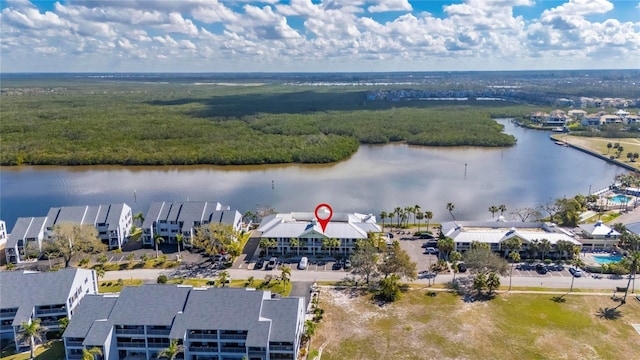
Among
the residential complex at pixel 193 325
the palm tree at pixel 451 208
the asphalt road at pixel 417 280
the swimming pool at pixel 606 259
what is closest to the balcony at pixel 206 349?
the residential complex at pixel 193 325

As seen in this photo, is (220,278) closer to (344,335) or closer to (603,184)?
(344,335)

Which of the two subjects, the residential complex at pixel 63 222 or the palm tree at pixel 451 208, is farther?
the palm tree at pixel 451 208

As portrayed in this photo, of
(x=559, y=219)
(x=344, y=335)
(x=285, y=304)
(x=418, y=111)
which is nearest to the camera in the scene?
(x=285, y=304)

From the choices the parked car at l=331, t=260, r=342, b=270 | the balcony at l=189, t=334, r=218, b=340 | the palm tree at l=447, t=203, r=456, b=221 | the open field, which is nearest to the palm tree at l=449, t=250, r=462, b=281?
the parked car at l=331, t=260, r=342, b=270

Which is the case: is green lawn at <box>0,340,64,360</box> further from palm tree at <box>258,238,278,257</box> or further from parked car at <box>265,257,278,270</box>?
palm tree at <box>258,238,278,257</box>

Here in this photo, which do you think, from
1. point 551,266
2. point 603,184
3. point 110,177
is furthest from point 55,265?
point 603,184

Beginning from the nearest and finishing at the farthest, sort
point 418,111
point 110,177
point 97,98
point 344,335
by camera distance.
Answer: point 344,335
point 110,177
point 418,111
point 97,98

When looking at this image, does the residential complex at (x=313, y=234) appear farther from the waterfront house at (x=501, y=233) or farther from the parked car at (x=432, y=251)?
the waterfront house at (x=501, y=233)
